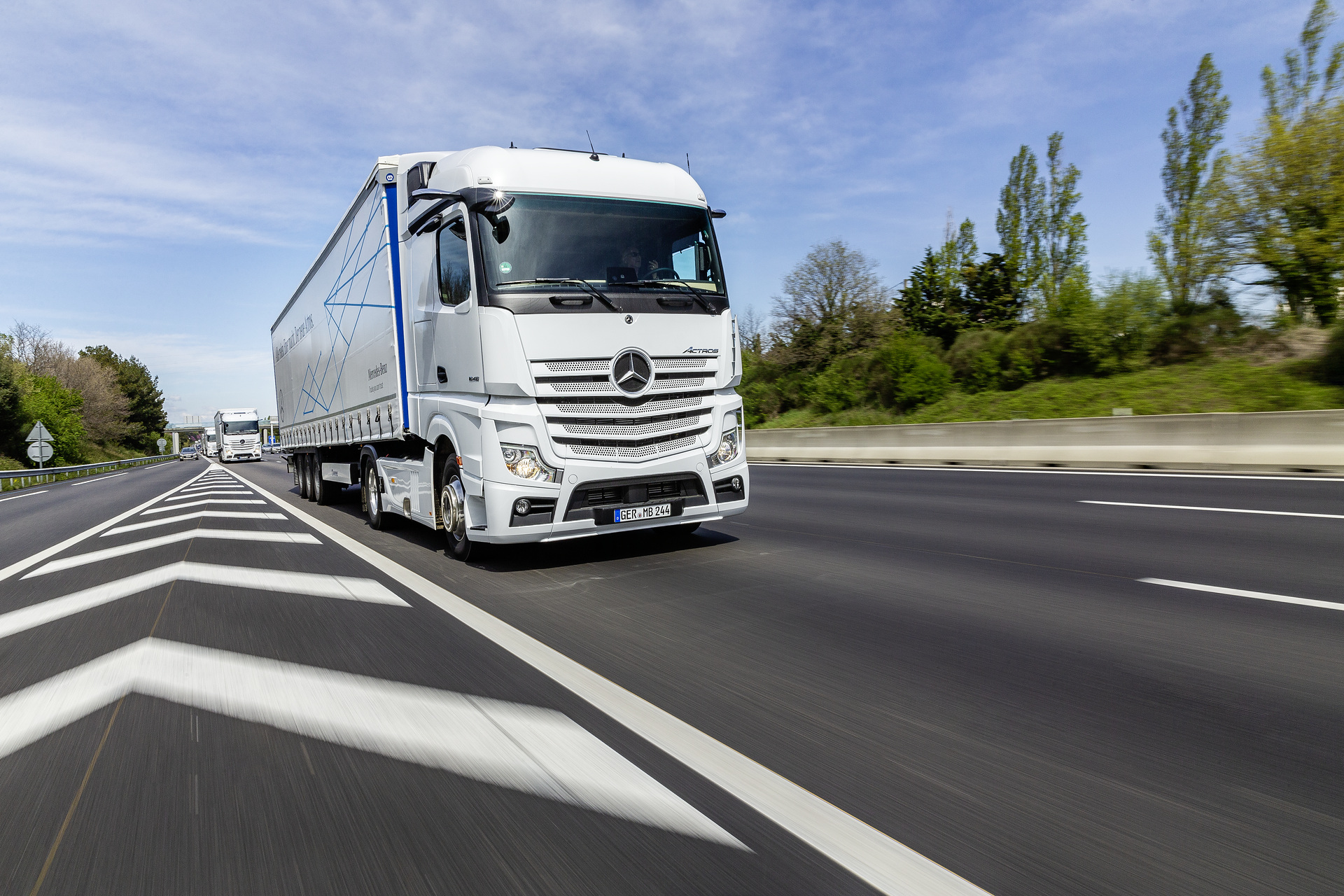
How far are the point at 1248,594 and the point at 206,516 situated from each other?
42.6 feet

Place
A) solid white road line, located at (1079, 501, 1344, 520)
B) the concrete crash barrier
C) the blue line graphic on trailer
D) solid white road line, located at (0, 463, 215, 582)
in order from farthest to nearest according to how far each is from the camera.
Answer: the concrete crash barrier, the blue line graphic on trailer, solid white road line, located at (0, 463, 215, 582), solid white road line, located at (1079, 501, 1344, 520)

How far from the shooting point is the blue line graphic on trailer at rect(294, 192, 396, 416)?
9117 mm

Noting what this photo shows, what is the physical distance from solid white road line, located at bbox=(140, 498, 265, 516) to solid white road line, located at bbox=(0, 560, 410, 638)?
7.78 metres

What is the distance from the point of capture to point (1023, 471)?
14898 millimetres

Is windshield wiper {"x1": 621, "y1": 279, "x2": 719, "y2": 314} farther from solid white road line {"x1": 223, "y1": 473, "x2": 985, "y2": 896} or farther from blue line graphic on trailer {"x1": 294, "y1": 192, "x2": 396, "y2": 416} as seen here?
solid white road line {"x1": 223, "y1": 473, "x2": 985, "y2": 896}

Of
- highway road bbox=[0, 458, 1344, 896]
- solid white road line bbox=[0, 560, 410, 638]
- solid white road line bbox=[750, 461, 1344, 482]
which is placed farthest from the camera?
solid white road line bbox=[750, 461, 1344, 482]

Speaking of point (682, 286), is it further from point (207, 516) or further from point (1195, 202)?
point (1195, 202)

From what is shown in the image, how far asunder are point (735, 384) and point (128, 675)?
5.16 metres

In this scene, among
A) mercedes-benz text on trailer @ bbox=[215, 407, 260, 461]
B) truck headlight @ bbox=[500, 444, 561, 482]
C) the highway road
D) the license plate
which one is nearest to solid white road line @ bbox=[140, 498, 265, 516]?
the highway road

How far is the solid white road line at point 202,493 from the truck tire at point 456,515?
1206 centimetres

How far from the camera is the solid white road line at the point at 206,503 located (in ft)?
47.1

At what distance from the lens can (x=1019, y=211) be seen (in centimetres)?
4466

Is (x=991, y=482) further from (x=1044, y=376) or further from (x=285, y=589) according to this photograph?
(x=1044, y=376)

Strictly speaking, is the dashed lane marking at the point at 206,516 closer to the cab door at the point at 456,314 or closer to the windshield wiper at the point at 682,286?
the cab door at the point at 456,314
